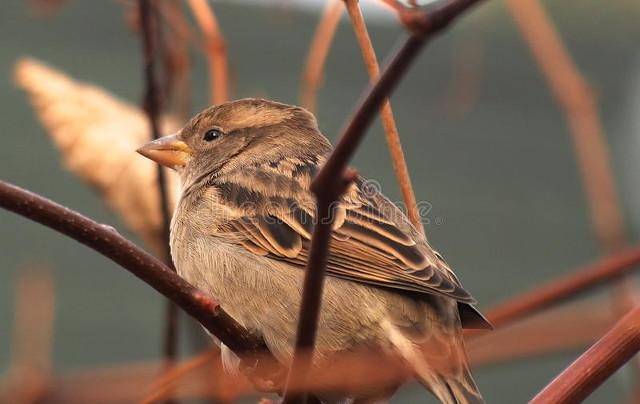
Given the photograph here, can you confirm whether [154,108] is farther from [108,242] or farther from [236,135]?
[108,242]

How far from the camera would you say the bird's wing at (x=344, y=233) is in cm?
341

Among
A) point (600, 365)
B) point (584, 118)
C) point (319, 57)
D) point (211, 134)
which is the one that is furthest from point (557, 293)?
Result: point (211, 134)

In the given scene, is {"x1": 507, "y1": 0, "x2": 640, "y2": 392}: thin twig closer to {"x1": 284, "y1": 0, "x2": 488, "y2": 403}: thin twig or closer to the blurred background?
{"x1": 284, "y1": 0, "x2": 488, "y2": 403}: thin twig

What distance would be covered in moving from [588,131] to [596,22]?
712 centimetres

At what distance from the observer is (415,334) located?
335 cm

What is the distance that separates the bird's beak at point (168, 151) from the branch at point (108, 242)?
1.98 meters

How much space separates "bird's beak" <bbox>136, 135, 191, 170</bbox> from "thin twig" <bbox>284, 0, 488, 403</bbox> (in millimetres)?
2293

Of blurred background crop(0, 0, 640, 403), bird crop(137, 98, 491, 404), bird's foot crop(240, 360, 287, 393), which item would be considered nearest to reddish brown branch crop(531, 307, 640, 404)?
bird crop(137, 98, 491, 404)

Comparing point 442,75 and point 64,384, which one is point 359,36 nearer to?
point 64,384

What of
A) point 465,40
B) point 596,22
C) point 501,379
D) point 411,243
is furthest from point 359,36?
point 596,22

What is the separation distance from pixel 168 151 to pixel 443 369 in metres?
1.85

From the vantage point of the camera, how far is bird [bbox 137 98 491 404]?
132 inches

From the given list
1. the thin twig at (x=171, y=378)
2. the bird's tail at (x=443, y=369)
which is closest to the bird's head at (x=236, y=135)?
the bird's tail at (x=443, y=369)

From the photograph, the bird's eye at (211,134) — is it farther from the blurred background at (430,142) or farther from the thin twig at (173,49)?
the blurred background at (430,142)
